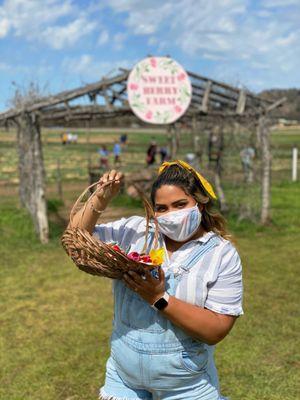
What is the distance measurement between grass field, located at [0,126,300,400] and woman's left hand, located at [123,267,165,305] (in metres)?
2.25

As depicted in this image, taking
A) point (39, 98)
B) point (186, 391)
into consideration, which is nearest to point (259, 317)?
point (186, 391)

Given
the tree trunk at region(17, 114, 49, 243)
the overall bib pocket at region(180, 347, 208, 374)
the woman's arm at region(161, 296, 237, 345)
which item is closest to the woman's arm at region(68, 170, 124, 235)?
the woman's arm at region(161, 296, 237, 345)

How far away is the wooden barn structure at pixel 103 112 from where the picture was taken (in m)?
8.66

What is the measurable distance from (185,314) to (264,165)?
825 cm

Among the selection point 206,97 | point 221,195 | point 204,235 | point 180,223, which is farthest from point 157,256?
point 221,195

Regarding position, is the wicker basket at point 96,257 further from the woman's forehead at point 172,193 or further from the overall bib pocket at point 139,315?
the woman's forehead at point 172,193

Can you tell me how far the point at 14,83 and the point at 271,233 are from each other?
585 centimetres

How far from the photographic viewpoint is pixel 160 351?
1.82 m

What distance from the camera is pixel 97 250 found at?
66.1 inches

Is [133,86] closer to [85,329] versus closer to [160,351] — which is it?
[85,329]

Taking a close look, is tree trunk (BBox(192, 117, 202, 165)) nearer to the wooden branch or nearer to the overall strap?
the wooden branch

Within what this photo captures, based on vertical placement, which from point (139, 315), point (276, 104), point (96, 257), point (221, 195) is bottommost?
point (221, 195)

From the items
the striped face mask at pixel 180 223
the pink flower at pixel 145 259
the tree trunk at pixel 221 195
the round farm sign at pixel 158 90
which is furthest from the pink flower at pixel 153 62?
the pink flower at pixel 145 259

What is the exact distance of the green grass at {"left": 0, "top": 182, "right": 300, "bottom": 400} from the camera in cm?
380
